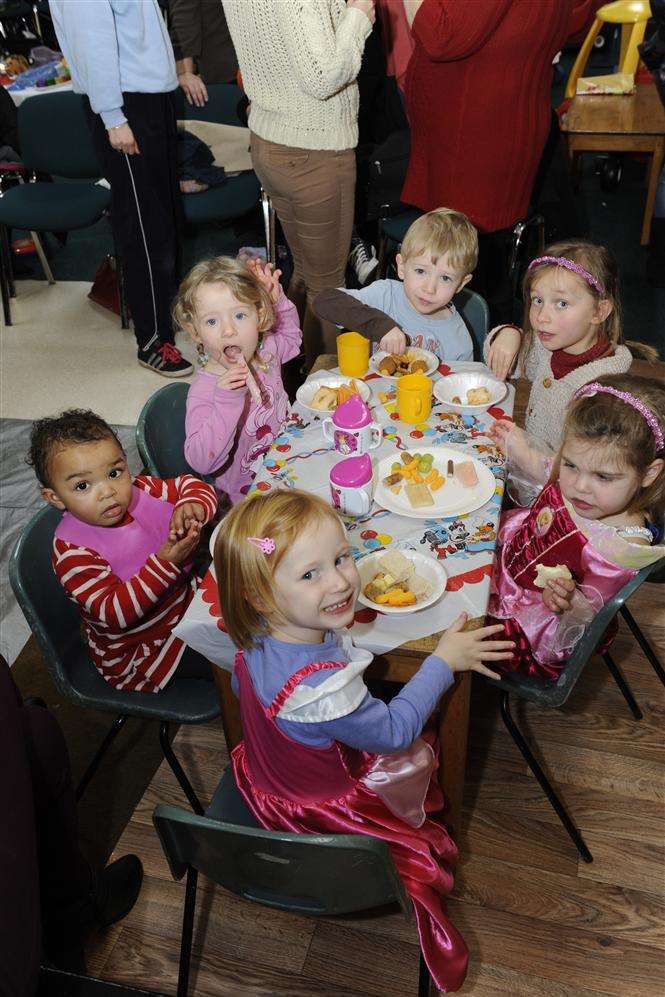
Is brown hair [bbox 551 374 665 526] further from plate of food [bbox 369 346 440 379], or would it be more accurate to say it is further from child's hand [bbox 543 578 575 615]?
plate of food [bbox 369 346 440 379]

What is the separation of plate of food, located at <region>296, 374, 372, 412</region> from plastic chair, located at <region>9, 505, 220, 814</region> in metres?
0.64

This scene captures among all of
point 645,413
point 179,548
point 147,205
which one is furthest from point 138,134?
point 645,413

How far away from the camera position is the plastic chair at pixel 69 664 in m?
→ 1.62

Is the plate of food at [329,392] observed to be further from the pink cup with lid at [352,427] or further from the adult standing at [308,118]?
the adult standing at [308,118]

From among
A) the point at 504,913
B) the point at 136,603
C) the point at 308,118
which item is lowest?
the point at 504,913

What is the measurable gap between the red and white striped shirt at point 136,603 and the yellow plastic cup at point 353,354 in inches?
20.3

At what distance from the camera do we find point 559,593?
158 centimetres

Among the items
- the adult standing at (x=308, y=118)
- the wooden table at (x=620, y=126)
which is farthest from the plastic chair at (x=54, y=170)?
the wooden table at (x=620, y=126)

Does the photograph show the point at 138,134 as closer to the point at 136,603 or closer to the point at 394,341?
the point at 394,341

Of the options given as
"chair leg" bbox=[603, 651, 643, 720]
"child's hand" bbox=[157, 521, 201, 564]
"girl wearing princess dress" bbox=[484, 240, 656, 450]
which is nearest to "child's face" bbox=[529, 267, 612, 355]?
"girl wearing princess dress" bbox=[484, 240, 656, 450]

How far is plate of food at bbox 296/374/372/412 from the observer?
6.56 ft

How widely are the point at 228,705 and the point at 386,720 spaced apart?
42cm

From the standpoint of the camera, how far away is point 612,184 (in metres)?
4.88

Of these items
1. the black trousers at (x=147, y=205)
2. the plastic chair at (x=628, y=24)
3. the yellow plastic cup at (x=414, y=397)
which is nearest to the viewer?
the yellow plastic cup at (x=414, y=397)
